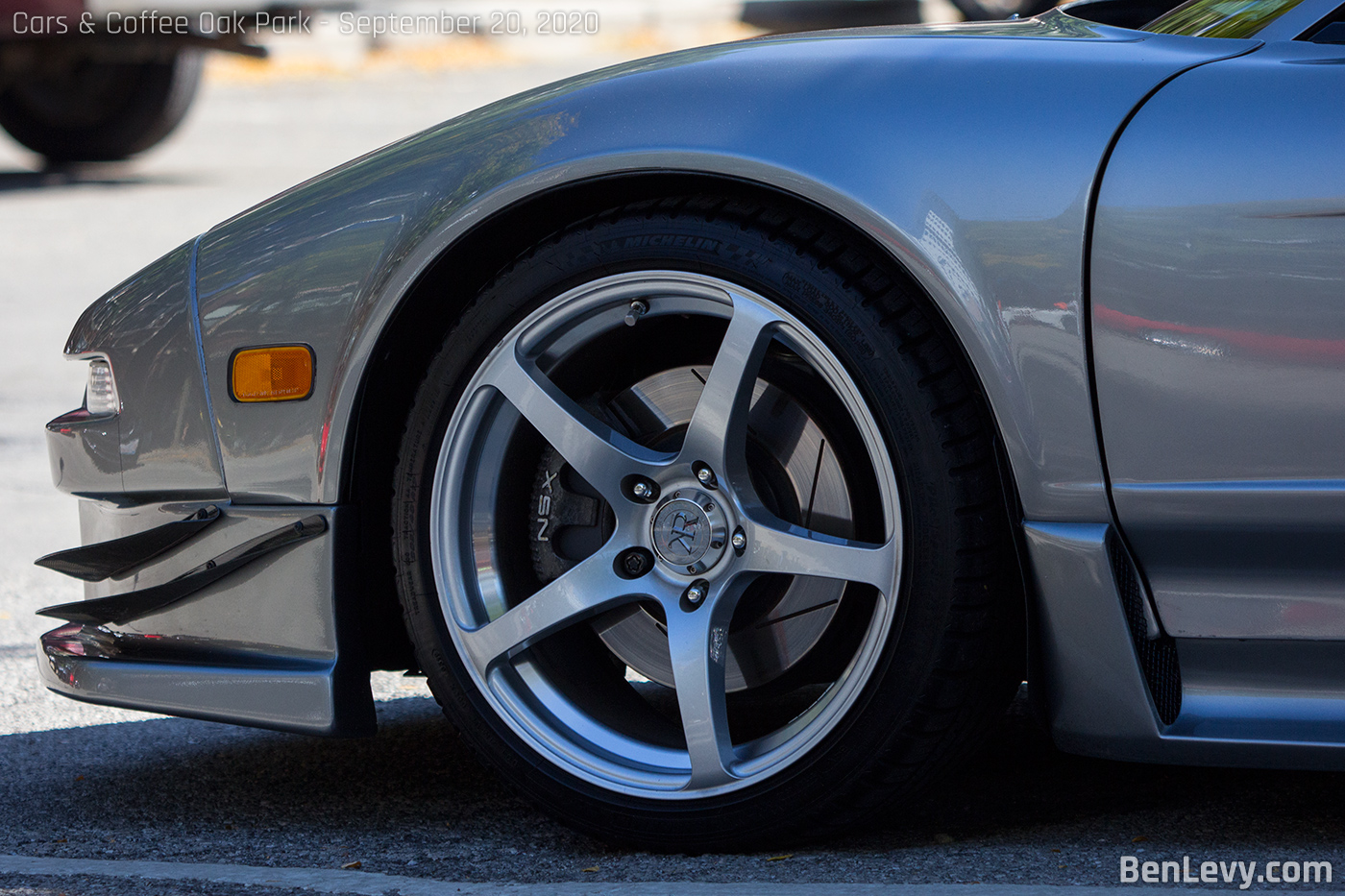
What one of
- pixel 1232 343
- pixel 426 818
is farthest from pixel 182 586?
pixel 1232 343

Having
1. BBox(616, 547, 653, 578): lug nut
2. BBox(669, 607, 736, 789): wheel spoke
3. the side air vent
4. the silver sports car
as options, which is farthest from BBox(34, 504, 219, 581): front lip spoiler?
the side air vent

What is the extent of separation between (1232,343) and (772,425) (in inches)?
26.9

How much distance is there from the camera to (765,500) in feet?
6.95

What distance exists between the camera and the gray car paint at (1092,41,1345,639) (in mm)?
1674

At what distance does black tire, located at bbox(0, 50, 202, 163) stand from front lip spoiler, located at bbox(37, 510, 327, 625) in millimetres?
9154

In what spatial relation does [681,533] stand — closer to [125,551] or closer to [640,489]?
[640,489]

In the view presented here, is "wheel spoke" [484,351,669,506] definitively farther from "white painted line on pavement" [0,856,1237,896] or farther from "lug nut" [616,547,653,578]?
"white painted line on pavement" [0,856,1237,896]

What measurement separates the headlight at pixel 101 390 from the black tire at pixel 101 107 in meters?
8.98

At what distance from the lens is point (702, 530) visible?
1964 millimetres

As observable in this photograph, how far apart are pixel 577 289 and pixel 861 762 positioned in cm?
73

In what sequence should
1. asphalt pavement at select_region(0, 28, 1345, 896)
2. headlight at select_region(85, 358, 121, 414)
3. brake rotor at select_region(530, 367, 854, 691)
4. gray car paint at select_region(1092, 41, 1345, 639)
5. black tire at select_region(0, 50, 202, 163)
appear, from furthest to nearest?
black tire at select_region(0, 50, 202, 163) → headlight at select_region(85, 358, 121, 414) → brake rotor at select_region(530, 367, 854, 691) → asphalt pavement at select_region(0, 28, 1345, 896) → gray car paint at select_region(1092, 41, 1345, 639)

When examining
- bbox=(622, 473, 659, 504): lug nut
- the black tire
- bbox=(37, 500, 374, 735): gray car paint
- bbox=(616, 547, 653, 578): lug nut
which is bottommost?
the black tire

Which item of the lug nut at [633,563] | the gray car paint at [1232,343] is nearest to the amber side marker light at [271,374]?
the lug nut at [633,563]

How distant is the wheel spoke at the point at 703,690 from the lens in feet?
6.38
